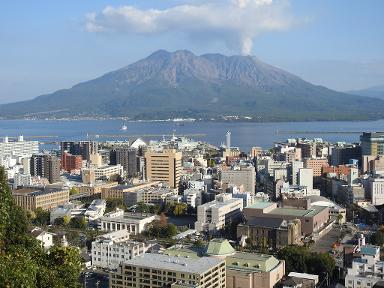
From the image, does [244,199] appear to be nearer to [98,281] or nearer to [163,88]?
[98,281]

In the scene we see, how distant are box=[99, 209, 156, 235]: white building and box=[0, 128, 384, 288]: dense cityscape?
0.06 ft

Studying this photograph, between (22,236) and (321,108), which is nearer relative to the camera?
(22,236)

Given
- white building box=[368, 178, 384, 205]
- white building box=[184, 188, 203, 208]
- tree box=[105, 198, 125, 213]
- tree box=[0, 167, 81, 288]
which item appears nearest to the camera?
tree box=[0, 167, 81, 288]

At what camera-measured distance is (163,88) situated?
52219 millimetres

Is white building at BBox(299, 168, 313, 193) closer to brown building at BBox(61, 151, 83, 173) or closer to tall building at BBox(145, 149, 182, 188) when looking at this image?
tall building at BBox(145, 149, 182, 188)

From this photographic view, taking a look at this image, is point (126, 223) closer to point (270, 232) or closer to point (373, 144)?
point (270, 232)

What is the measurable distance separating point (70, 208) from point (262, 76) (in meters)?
47.2

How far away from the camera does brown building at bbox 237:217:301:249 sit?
8.20m

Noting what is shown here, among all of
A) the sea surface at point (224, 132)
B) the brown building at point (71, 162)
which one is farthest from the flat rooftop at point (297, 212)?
the sea surface at point (224, 132)

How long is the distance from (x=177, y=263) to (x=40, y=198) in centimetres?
581

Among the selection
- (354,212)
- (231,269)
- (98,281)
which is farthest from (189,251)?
(354,212)

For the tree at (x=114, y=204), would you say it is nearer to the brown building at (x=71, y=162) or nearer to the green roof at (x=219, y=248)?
the brown building at (x=71, y=162)

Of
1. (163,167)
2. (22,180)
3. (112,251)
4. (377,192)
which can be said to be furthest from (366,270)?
(22,180)

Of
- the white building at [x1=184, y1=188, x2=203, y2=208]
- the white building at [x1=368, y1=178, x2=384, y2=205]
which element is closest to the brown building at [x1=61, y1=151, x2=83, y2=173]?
the white building at [x1=184, y1=188, x2=203, y2=208]
